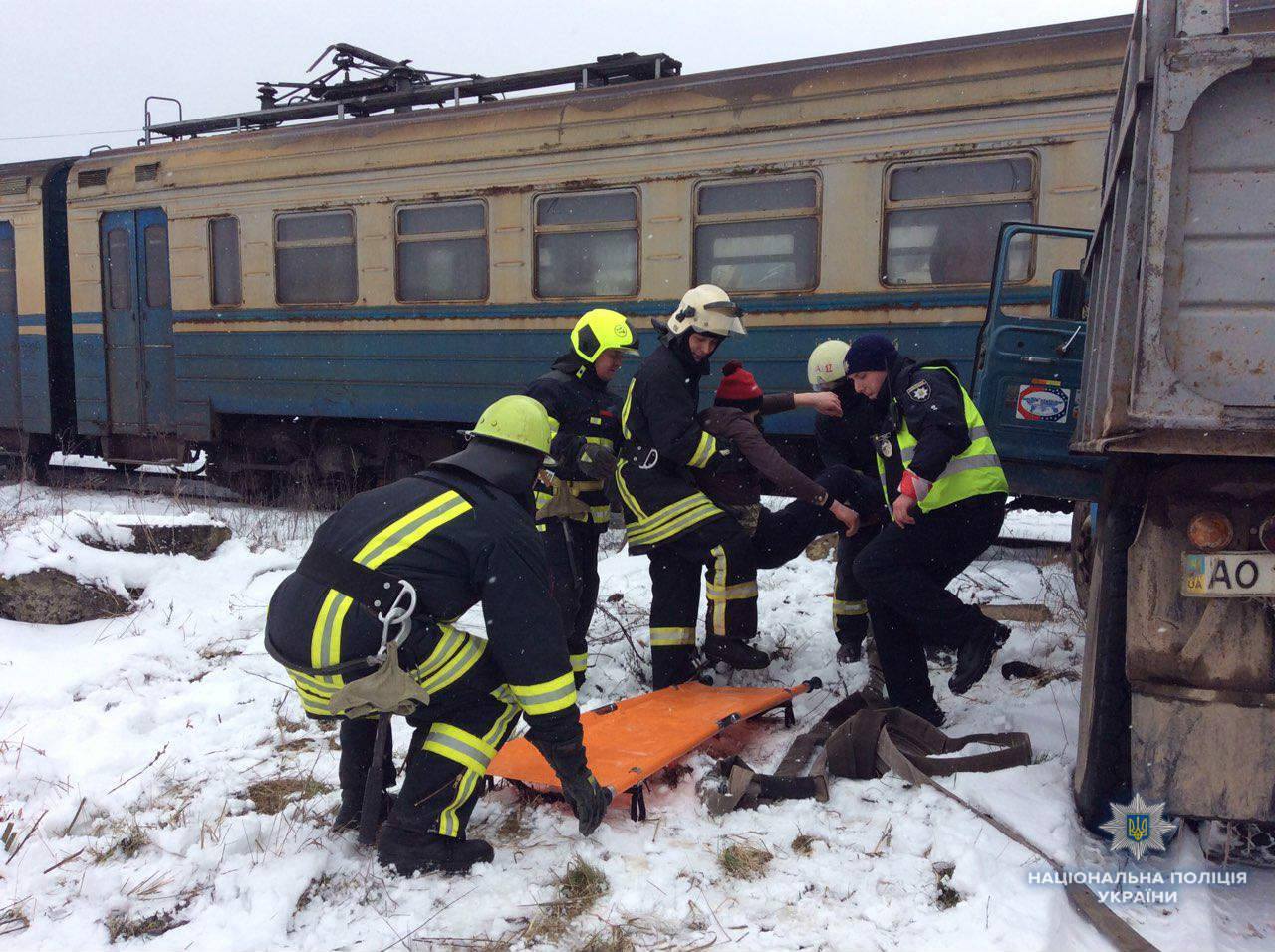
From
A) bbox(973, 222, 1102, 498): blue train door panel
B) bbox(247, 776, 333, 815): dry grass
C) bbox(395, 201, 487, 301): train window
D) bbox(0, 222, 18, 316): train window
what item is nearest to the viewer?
bbox(247, 776, 333, 815): dry grass

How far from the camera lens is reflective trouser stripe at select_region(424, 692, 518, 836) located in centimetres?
287

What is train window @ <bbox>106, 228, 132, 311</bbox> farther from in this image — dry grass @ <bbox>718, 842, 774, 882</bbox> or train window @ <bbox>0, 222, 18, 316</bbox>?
dry grass @ <bbox>718, 842, 774, 882</bbox>

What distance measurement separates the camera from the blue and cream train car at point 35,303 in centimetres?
1009

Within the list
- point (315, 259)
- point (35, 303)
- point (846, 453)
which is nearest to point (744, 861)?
point (846, 453)

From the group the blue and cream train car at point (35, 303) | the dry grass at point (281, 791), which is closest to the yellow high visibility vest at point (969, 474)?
the dry grass at point (281, 791)

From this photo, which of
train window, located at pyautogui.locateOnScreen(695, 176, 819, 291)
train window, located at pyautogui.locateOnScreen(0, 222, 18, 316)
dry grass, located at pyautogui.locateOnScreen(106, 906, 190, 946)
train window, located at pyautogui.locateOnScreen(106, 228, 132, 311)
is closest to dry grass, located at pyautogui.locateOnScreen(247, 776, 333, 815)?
dry grass, located at pyautogui.locateOnScreen(106, 906, 190, 946)

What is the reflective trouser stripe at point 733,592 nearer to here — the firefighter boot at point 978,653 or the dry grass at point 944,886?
the firefighter boot at point 978,653

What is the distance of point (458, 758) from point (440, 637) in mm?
366

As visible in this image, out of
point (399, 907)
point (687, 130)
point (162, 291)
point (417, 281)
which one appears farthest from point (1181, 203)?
point (162, 291)

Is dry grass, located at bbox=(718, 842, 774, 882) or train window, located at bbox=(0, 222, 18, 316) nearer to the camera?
dry grass, located at bbox=(718, 842, 774, 882)

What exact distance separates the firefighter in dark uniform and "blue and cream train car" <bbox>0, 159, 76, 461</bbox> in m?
8.40

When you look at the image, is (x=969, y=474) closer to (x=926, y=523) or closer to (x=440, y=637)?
(x=926, y=523)

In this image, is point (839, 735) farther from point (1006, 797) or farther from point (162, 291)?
point (162, 291)

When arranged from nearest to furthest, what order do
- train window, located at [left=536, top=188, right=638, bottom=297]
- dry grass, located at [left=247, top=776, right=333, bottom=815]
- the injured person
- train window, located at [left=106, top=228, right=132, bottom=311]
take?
dry grass, located at [left=247, top=776, right=333, bottom=815] → the injured person → train window, located at [left=536, top=188, right=638, bottom=297] → train window, located at [left=106, top=228, right=132, bottom=311]
